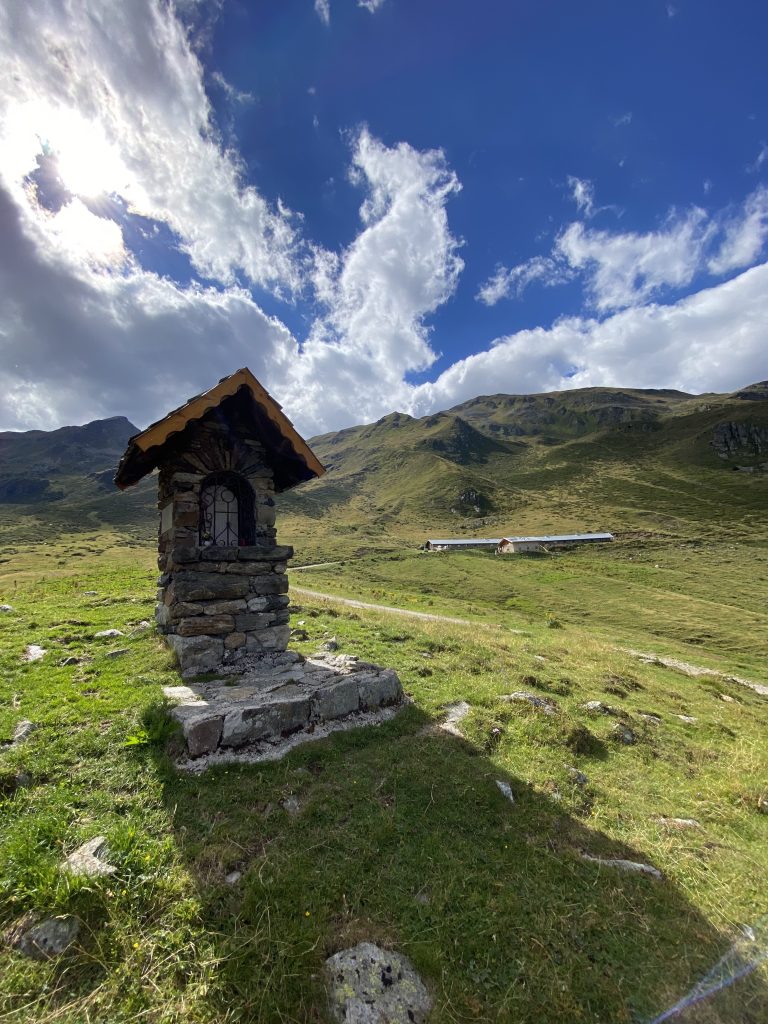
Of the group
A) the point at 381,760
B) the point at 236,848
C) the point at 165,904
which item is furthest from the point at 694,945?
the point at 165,904

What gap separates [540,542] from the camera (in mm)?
80125

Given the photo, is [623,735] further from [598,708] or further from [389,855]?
[389,855]

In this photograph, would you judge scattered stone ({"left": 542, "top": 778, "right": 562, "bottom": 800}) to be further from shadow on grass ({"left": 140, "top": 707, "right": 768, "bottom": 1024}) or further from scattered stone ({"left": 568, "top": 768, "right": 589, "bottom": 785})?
scattered stone ({"left": 568, "top": 768, "right": 589, "bottom": 785})

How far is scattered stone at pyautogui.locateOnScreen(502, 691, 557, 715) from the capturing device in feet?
30.8

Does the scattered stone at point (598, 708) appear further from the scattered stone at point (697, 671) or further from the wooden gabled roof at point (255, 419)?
the scattered stone at point (697, 671)

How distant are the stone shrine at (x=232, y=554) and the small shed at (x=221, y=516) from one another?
2 centimetres

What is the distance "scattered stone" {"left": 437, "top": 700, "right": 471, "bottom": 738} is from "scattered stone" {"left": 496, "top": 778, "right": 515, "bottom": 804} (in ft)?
4.39

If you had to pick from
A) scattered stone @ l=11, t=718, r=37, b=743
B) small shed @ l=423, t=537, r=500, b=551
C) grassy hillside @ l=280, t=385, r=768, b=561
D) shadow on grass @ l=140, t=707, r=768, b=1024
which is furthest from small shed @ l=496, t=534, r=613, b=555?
scattered stone @ l=11, t=718, r=37, b=743

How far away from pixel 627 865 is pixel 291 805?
4161 millimetres

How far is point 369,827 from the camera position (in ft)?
17.6

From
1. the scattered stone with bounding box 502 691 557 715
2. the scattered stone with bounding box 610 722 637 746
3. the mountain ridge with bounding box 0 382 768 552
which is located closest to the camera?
the scattered stone with bounding box 610 722 637 746

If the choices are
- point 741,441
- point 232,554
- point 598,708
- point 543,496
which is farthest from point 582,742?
point 741,441

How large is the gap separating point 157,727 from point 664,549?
82432mm

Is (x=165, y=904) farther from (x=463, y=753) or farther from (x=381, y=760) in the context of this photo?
(x=463, y=753)
